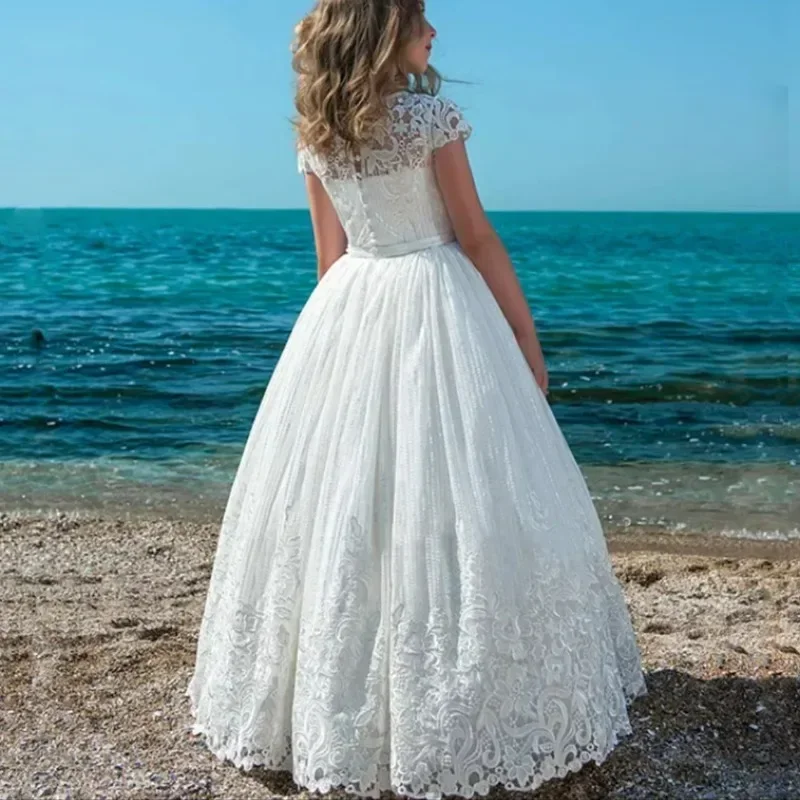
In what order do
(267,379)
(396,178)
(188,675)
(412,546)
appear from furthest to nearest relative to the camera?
(267,379) < (188,675) < (396,178) < (412,546)

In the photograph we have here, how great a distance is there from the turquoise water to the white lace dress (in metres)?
4.20

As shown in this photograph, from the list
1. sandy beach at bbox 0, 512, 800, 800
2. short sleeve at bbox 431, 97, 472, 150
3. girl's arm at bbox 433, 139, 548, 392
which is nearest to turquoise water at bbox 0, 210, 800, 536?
sandy beach at bbox 0, 512, 800, 800

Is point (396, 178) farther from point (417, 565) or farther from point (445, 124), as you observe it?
point (417, 565)

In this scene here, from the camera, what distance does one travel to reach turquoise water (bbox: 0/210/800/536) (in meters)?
7.96

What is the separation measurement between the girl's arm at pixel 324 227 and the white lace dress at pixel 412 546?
16cm

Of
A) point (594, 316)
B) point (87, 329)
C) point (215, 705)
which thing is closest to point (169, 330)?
point (87, 329)

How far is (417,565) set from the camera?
9.49 feet

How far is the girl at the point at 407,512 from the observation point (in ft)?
9.52

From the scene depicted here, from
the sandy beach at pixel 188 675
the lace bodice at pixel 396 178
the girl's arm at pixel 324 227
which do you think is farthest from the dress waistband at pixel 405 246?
the sandy beach at pixel 188 675

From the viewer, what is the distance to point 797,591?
528 cm

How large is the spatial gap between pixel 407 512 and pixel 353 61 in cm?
116

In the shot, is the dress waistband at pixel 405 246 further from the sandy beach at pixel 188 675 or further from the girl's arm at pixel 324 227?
the sandy beach at pixel 188 675

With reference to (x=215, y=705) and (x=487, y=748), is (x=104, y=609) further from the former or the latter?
(x=487, y=748)

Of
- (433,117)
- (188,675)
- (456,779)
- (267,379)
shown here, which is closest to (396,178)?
(433,117)
